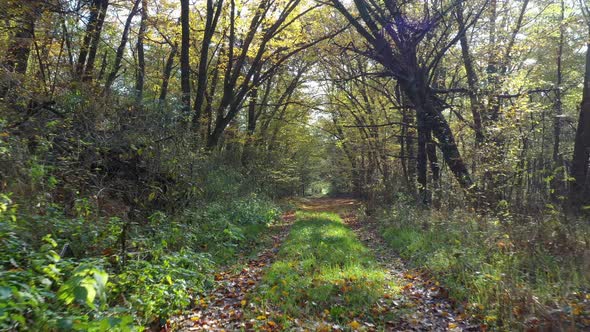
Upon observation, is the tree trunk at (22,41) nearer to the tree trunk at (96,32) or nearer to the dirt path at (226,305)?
the tree trunk at (96,32)

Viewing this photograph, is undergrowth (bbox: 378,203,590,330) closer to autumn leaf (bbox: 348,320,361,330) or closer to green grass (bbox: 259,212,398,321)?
green grass (bbox: 259,212,398,321)

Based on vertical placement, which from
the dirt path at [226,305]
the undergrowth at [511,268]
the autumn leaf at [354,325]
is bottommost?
the dirt path at [226,305]

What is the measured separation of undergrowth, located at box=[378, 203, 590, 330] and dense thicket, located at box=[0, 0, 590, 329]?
0.29 meters

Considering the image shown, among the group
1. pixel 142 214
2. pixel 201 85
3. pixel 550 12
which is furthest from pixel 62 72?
pixel 550 12

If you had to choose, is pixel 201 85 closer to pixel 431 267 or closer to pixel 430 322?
pixel 431 267

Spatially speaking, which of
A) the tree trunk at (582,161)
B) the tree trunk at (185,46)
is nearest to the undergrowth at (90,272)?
the tree trunk at (185,46)

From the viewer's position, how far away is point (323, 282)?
588 centimetres

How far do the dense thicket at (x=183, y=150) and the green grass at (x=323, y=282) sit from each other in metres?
1.24

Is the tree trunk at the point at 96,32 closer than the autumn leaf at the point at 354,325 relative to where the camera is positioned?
No

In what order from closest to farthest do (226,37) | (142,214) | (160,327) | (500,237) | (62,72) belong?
(160,327) < (500,237) < (142,214) < (62,72) < (226,37)

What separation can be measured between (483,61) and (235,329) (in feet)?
44.3

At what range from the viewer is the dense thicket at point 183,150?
425cm

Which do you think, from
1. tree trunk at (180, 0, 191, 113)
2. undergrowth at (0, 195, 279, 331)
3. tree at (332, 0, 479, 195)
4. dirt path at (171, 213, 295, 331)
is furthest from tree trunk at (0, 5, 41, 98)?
tree at (332, 0, 479, 195)

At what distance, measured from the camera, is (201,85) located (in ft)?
44.7
